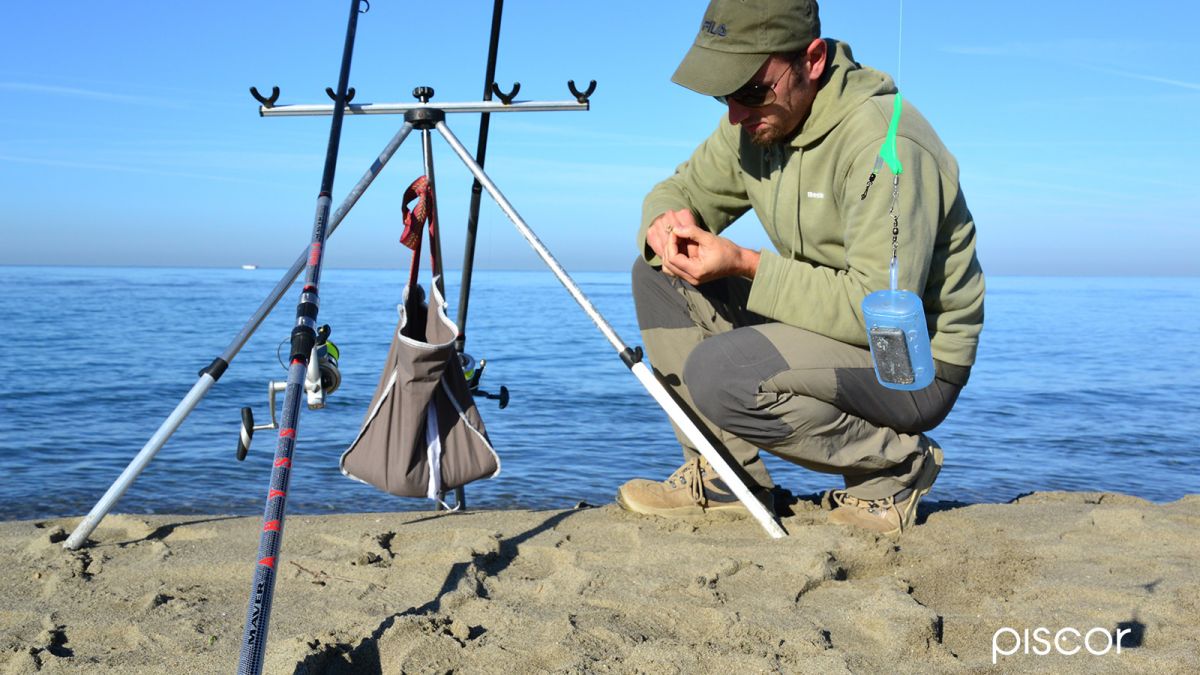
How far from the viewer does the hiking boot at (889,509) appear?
2969mm

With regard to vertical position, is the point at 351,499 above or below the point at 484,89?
below

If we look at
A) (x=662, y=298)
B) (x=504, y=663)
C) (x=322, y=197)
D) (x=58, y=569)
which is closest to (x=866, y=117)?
(x=662, y=298)

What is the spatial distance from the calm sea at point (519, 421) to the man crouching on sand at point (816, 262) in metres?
1.62

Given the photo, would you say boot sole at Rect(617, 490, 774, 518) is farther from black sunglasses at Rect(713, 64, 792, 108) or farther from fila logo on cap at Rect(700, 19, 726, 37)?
fila logo on cap at Rect(700, 19, 726, 37)

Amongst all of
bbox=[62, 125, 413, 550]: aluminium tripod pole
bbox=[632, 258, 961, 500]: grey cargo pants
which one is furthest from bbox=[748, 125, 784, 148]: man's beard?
bbox=[62, 125, 413, 550]: aluminium tripod pole

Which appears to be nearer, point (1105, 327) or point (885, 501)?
point (885, 501)

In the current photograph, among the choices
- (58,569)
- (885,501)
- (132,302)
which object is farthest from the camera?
(132,302)

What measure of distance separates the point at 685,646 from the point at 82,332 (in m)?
10.6

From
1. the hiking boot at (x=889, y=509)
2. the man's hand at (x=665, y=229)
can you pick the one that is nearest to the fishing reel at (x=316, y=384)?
the man's hand at (x=665, y=229)

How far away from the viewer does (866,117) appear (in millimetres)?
2662

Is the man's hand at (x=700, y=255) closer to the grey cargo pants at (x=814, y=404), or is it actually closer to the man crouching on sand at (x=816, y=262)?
the man crouching on sand at (x=816, y=262)

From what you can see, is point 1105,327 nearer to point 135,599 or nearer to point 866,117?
point 866,117

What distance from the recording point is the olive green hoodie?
254 cm

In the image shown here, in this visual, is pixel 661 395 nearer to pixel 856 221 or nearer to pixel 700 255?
pixel 700 255
